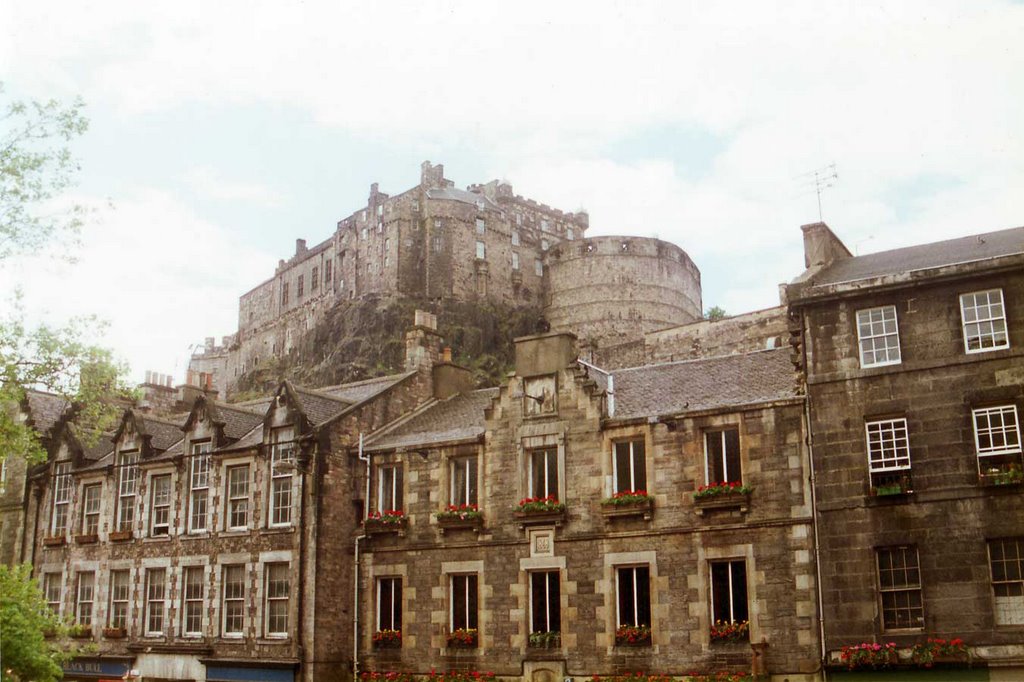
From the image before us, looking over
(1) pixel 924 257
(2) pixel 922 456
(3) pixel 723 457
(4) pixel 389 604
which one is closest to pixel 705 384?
(3) pixel 723 457

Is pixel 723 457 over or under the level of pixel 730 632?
over

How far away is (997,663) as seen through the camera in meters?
21.4

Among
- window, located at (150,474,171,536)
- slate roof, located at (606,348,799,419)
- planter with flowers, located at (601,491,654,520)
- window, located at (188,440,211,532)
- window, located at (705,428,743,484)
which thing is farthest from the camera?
window, located at (150,474,171,536)

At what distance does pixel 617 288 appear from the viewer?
316 ft

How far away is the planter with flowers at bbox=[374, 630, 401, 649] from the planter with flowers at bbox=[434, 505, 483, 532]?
2968mm

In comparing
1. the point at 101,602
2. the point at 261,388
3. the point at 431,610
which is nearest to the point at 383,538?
the point at 431,610

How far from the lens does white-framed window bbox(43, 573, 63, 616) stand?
35438 millimetres

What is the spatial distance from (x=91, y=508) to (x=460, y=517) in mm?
13975

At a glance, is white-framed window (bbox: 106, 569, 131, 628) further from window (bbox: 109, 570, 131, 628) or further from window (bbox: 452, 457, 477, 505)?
window (bbox: 452, 457, 477, 505)

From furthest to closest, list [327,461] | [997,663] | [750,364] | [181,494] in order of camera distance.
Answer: [181,494]
[327,461]
[750,364]
[997,663]

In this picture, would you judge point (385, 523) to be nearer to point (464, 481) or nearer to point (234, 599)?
point (464, 481)

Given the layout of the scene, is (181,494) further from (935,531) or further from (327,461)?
(935,531)

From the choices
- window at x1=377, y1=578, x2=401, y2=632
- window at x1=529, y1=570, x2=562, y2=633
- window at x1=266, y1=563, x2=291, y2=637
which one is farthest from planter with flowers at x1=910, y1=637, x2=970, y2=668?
window at x1=266, y1=563, x2=291, y2=637

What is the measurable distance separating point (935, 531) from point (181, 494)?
21.1 m
